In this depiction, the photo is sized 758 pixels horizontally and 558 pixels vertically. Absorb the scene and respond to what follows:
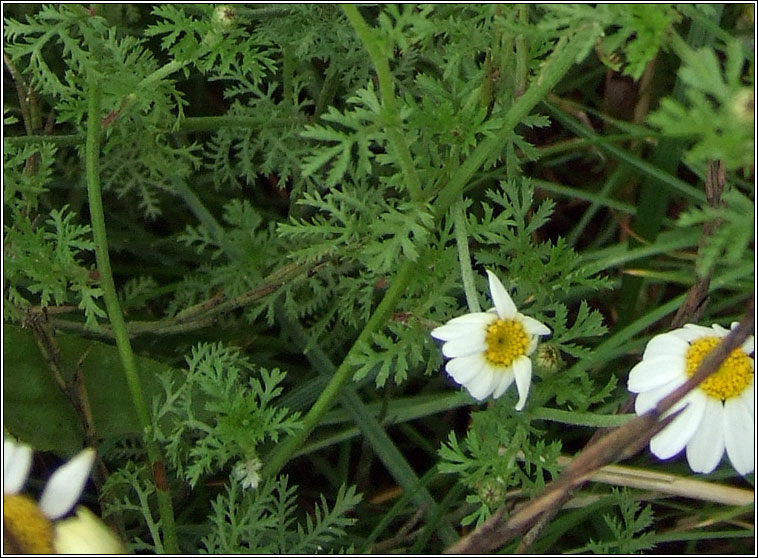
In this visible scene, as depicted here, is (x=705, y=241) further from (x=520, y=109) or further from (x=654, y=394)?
(x=520, y=109)

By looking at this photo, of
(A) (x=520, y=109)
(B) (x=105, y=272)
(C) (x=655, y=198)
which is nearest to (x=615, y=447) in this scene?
(A) (x=520, y=109)

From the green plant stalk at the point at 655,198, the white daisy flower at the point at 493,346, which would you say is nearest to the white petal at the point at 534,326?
the white daisy flower at the point at 493,346

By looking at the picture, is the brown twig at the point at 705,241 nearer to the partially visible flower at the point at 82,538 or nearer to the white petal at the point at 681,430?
the white petal at the point at 681,430

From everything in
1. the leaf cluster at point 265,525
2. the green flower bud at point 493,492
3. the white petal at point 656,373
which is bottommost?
the leaf cluster at point 265,525

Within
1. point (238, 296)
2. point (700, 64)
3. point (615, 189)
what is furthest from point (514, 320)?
point (615, 189)

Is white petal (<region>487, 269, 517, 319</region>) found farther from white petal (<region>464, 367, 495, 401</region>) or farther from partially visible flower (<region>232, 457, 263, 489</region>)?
partially visible flower (<region>232, 457, 263, 489</region>)

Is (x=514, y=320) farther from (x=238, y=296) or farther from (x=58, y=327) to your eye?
(x=58, y=327)
